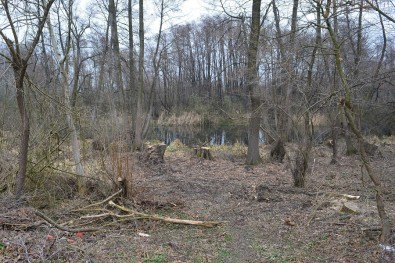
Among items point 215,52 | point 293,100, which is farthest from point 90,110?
point 215,52

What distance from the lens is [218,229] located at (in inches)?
236

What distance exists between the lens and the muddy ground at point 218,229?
4.58 m

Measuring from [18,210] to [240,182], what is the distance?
5658mm

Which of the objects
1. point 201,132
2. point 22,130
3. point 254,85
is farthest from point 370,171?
point 201,132

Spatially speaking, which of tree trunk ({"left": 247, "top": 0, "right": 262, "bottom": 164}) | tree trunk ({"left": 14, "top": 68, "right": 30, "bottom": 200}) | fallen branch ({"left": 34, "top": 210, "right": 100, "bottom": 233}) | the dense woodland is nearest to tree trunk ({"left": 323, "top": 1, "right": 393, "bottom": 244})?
the dense woodland

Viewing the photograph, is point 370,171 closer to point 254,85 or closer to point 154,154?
point 254,85

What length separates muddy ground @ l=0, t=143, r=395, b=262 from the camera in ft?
15.0

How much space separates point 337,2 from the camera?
16.9 ft

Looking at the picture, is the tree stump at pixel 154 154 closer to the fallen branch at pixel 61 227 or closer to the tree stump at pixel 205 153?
the tree stump at pixel 205 153

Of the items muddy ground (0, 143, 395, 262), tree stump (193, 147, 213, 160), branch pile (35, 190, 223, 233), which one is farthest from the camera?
tree stump (193, 147, 213, 160)

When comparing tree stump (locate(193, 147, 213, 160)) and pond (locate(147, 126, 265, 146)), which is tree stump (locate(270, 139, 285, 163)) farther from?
pond (locate(147, 126, 265, 146))

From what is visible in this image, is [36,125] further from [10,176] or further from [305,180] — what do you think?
[305,180]

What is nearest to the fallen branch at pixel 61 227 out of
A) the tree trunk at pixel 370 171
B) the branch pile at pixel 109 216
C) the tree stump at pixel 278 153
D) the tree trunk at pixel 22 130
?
the branch pile at pixel 109 216

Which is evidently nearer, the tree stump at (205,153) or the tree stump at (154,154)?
the tree stump at (154,154)
